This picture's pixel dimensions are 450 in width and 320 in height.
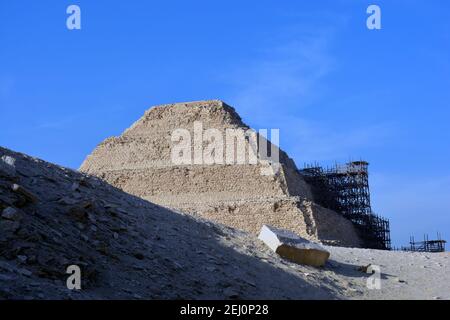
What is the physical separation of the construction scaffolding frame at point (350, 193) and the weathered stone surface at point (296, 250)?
76.1ft

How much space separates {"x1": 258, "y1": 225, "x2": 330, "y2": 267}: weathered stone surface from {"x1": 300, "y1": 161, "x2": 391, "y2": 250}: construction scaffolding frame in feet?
76.1

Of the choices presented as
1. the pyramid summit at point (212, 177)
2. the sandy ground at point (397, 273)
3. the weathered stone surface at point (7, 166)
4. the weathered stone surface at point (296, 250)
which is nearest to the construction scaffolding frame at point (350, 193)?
the pyramid summit at point (212, 177)

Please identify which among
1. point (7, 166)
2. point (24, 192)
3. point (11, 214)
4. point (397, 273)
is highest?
point (7, 166)

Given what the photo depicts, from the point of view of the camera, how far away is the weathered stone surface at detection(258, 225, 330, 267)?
56.5 feet

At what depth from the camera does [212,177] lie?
36250 mm

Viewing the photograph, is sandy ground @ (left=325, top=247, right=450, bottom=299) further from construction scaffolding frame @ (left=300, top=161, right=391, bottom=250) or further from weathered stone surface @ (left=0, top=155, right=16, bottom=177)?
construction scaffolding frame @ (left=300, top=161, right=391, bottom=250)

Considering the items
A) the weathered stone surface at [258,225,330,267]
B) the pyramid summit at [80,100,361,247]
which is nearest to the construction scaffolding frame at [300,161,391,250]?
the pyramid summit at [80,100,361,247]

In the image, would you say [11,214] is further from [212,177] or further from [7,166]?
[212,177]

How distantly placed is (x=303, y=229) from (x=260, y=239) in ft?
43.0

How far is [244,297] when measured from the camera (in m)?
13.0

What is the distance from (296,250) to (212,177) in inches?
756

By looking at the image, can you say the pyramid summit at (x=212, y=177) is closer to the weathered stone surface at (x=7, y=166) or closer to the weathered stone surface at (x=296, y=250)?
the weathered stone surface at (x=296, y=250)

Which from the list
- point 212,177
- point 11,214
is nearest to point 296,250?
point 11,214

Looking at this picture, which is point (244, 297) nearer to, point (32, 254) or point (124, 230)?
point (124, 230)
